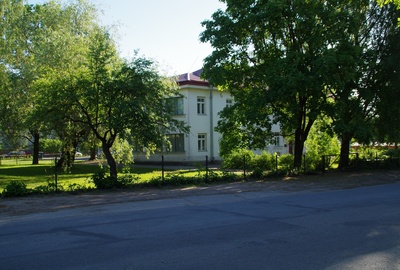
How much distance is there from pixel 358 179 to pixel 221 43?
9643 mm

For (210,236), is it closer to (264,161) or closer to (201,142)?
(264,161)

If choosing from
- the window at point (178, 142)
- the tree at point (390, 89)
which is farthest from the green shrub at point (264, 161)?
the window at point (178, 142)

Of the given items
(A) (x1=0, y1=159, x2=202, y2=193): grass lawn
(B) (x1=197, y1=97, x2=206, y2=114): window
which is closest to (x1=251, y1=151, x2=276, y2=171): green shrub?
(A) (x1=0, y1=159, x2=202, y2=193): grass lawn

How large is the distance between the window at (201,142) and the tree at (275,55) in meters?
15.7

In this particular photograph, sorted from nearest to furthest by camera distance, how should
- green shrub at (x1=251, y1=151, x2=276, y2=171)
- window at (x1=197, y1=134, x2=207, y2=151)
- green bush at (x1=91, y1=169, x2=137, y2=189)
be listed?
green bush at (x1=91, y1=169, x2=137, y2=189) < green shrub at (x1=251, y1=151, x2=276, y2=171) < window at (x1=197, y1=134, x2=207, y2=151)

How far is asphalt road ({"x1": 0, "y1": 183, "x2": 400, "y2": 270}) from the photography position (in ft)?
19.9

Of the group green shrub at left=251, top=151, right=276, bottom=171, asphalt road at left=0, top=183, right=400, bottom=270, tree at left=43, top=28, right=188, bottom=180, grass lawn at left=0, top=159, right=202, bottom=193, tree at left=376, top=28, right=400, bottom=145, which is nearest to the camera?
asphalt road at left=0, top=183, right=400, bottom=270

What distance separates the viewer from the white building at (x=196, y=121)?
36.5 metres

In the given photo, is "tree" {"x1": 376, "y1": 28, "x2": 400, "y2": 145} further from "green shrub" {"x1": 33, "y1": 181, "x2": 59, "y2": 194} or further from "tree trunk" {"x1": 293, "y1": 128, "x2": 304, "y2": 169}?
"green shrub" {"x1": 33, "y1": 181, "x2": 59, "y2": 194}

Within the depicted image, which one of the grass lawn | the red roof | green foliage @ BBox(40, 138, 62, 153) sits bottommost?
the grass lawn

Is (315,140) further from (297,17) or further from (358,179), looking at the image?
(297,17)

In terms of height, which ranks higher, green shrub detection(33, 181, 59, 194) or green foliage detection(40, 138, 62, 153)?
green foliage detection(40, 138, 62, 153)

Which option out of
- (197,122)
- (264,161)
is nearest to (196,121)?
(197,122)

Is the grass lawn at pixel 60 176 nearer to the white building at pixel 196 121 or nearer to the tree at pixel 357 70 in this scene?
the white building at pixel 196 121
